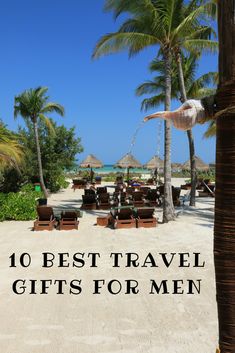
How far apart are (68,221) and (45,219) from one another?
33.4 inches

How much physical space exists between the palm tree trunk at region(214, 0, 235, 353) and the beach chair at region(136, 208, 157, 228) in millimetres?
10474

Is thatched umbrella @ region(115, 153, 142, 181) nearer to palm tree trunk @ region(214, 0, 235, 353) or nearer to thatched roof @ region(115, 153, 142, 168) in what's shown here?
thatched roof @ region(115, 153, 142, 168)

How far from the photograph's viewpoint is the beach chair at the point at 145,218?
12206mm

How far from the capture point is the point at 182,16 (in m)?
12.2

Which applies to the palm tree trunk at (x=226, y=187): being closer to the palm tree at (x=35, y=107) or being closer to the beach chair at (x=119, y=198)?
the beach chair at (x=119, y=198)

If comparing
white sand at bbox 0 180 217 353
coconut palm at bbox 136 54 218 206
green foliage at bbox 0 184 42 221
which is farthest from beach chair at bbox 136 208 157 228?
Result: coconut palm at bbox 136 54 218 206

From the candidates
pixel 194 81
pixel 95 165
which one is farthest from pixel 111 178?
pixel 194 81

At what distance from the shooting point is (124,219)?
12320mm

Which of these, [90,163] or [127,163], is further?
[90,163]

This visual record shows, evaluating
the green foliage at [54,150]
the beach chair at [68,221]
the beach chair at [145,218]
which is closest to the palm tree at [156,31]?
the beach chair at [145,218]

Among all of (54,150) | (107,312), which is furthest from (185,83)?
(107,312)

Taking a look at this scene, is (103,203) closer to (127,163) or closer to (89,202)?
(89,202)

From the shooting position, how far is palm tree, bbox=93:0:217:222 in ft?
39.2

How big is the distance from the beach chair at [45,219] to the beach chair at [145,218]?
10.1ft
